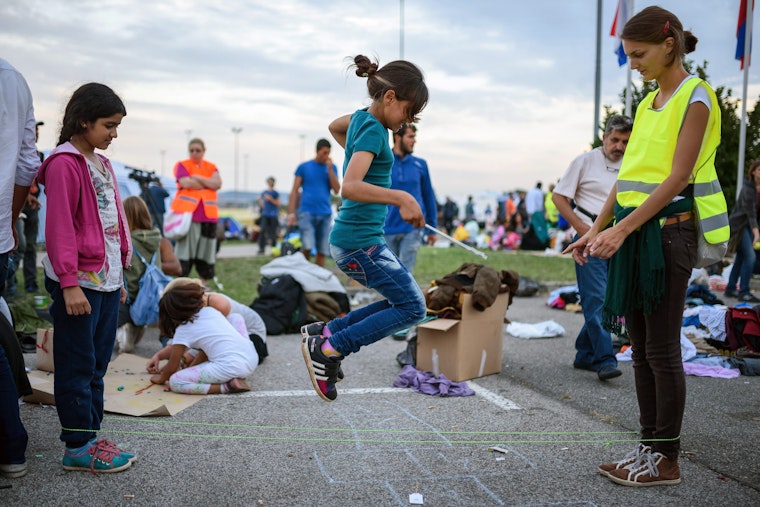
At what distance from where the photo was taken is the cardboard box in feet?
17.0

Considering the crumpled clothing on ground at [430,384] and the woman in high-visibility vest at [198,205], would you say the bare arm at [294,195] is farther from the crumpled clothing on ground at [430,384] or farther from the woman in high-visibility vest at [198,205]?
the crumpled clothing on ground at [430,384]

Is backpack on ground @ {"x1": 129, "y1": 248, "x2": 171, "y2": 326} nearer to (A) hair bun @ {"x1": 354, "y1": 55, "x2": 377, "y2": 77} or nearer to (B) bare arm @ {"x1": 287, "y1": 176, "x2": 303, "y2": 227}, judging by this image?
(A) hair bun @ {"x1": 354, "y1": 55, "x2": 377, "y2": 77}

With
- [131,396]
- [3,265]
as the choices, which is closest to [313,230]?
[131,396]

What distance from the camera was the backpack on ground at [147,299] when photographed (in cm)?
620

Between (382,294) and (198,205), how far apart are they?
5864 mm

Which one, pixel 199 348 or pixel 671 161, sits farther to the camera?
pixel 199 348

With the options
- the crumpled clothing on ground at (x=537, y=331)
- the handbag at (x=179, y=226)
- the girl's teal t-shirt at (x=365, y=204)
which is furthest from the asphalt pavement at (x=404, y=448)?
the handbag at (x=179, y=226)

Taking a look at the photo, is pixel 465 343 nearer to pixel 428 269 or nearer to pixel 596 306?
pixel 596 306

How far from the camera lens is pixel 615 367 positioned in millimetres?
5215

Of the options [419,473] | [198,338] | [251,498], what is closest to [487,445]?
[419,473]

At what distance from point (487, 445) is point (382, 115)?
77.4 inches

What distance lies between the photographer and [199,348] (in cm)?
495

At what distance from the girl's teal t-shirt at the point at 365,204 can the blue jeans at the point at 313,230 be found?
6.74 meters

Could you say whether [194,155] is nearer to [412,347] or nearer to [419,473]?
[412,347]
